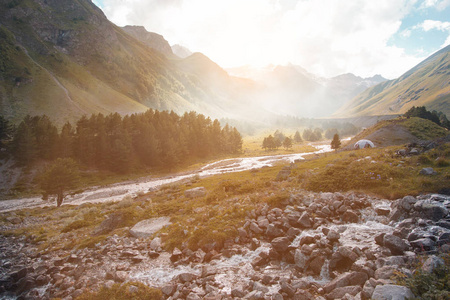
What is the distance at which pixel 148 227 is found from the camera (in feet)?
77.5

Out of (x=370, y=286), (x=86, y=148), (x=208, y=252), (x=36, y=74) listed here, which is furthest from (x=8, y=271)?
(x=36, y=74)

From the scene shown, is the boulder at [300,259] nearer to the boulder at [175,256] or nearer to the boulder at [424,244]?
the boulder at [424,244]

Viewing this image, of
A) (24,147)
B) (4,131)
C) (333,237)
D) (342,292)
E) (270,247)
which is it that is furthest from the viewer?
(4,131)

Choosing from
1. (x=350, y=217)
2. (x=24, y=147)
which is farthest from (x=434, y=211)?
(x=24, y=147)

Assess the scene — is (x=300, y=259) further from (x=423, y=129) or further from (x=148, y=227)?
(x=423, y=129)

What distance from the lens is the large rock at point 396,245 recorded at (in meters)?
12.5

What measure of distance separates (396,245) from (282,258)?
6.94m

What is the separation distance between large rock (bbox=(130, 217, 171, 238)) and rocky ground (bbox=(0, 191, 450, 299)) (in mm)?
624

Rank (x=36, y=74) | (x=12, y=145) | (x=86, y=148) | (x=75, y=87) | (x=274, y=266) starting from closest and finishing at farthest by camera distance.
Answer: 1. (x=274, y=266)
2. (x=12, y=145)
3. (x=86, y=148)
4. (x=36, y=74)
5. (x=75, y=87)

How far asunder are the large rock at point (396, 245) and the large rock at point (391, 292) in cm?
458

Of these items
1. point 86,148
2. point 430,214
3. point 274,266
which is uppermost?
point 86,148

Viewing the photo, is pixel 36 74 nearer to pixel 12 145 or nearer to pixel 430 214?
pixel 12 145

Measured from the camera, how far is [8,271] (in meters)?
17.9

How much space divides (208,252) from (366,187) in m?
19.9
